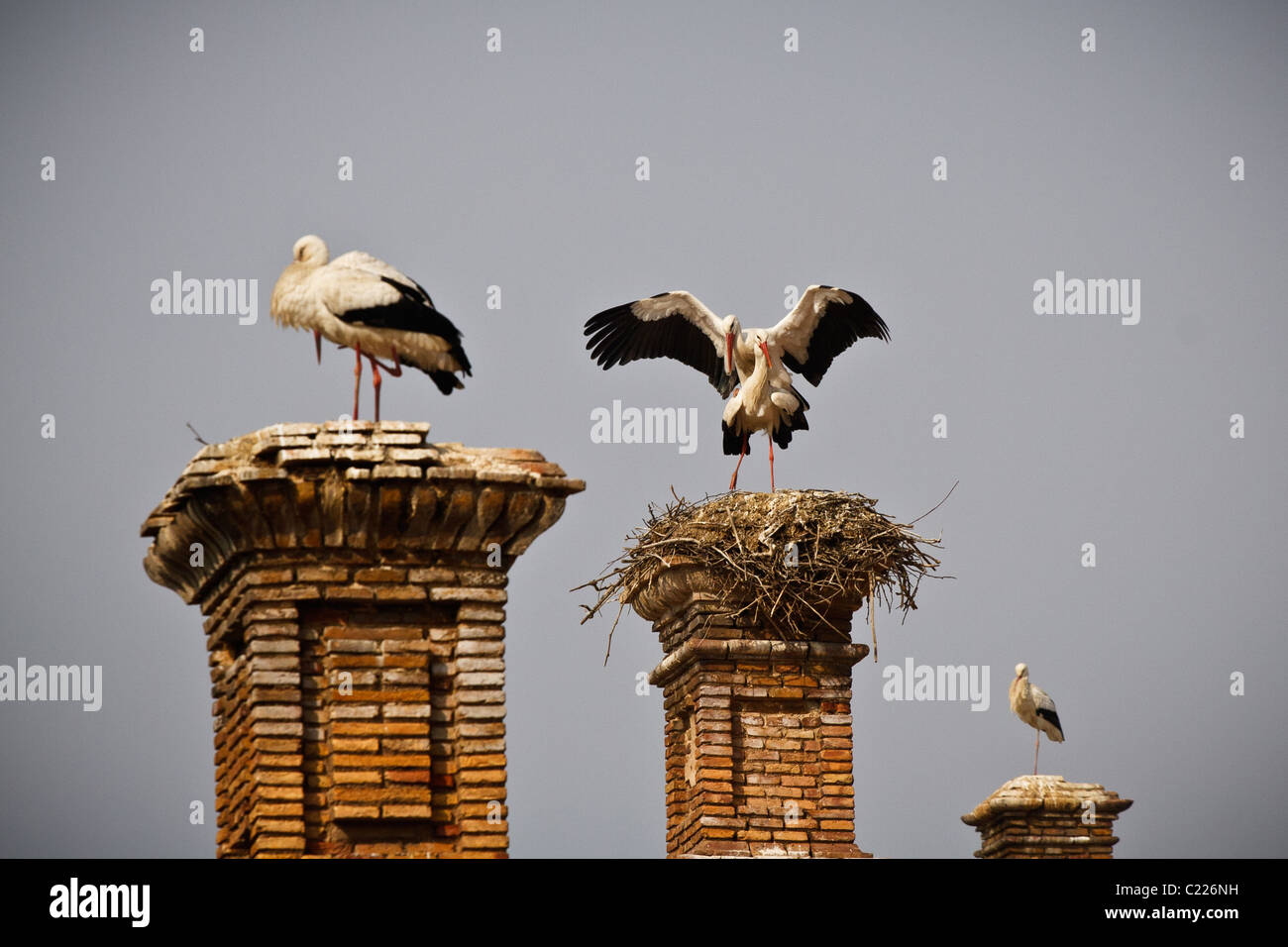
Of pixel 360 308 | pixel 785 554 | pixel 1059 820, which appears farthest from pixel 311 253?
pixel 1059 820

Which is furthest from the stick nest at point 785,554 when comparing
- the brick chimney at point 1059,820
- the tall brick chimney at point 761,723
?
the brick chimney at point 1059,820

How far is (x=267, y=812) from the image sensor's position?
30.0 feet

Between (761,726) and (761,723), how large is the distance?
0.02 metres

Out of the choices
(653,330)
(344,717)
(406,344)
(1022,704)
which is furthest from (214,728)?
(1022,704)

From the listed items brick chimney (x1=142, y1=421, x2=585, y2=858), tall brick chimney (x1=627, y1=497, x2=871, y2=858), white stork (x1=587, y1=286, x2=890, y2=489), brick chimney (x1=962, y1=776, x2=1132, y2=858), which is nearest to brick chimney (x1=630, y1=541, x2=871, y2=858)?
tall brick chimney (x1=627, y1=497, x2=871, y2=858)

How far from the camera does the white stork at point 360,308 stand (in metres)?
10.7

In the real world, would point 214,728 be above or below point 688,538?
below

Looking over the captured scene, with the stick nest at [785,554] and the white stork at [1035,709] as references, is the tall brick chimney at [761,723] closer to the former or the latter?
the stick nest at [785,554]

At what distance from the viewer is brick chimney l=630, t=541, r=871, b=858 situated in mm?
14508

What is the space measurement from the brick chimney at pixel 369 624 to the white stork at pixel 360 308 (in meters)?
1.30

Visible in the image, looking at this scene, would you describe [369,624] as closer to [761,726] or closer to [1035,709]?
[761,726]
